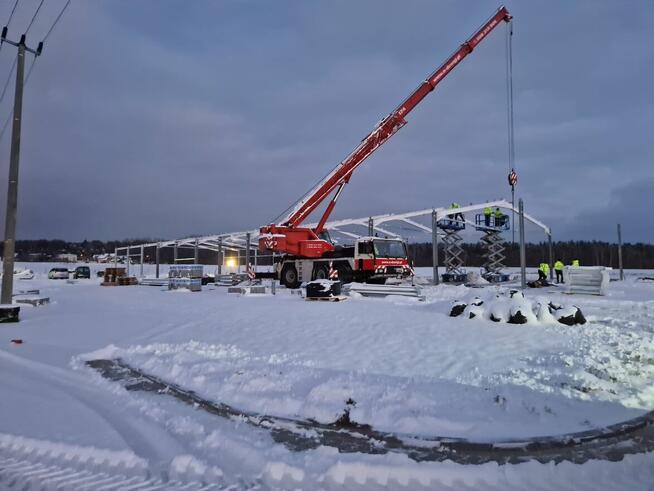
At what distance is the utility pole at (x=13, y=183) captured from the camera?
35.6ft

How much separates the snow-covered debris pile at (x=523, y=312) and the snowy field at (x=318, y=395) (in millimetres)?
326

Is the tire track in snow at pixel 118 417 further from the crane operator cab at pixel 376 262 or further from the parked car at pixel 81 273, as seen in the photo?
the parked car at pixel 81 273

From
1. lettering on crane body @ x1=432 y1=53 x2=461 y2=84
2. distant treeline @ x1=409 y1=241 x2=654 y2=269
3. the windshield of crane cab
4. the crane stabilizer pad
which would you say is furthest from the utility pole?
distant treeline @ x1=409 y1=241 x2=654 y2=269

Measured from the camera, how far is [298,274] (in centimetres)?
1998

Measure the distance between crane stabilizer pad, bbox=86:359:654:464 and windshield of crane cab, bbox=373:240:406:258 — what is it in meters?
13.7

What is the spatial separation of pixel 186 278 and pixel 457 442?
21480 mm

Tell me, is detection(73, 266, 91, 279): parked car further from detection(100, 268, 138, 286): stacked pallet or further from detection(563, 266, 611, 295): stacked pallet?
detection(563, 266, 611, 295): stacked pallet

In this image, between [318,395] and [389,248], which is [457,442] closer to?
[318,395]

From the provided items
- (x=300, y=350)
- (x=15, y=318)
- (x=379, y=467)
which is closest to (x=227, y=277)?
(x=15, y=318)

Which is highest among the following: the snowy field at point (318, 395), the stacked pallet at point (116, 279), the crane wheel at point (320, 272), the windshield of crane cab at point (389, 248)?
the windshield of crane cab at point (389, 248)

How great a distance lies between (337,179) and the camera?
19281mm

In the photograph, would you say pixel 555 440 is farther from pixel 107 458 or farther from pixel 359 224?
pixel 359 224

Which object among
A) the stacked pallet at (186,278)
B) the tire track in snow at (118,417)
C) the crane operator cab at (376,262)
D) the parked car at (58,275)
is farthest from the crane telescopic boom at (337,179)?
the parked car at (58,275)

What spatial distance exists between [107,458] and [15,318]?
964cm
